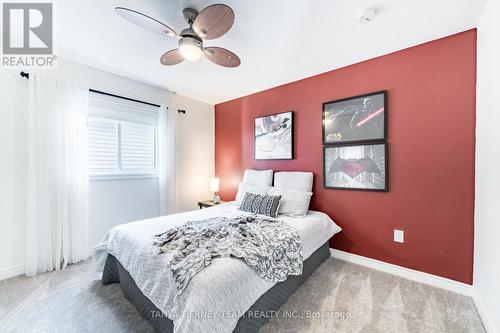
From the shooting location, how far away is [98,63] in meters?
2.60

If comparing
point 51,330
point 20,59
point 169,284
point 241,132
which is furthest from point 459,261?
point 20,59

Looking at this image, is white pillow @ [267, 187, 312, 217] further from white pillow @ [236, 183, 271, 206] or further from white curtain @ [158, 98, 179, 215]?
white curtain @ [158, 98, 179, 215]

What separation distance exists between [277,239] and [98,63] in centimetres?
296

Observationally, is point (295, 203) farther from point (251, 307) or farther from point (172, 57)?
point (172, 57)

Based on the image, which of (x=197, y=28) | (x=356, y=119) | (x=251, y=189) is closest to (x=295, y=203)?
(x=251, y=189)

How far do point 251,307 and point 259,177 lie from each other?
6.52ft

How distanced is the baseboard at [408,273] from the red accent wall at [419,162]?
51 mm

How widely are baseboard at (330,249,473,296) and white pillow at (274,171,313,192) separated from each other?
0.92 m

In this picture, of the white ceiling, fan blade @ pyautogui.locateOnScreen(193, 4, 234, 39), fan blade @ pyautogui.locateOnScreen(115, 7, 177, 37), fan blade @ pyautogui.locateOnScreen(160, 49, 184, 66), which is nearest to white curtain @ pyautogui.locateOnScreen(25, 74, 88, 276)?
the white ceiling

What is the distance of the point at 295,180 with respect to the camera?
290 cm

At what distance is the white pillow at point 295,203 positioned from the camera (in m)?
2.57

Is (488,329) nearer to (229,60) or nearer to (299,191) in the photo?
(299,191)

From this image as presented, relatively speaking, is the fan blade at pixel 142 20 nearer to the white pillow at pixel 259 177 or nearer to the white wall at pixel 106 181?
the white wall at pixel 106 181

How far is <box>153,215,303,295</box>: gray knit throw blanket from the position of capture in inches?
53.6
